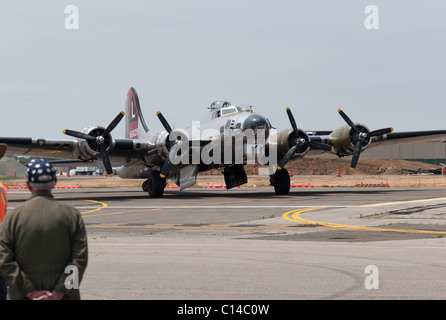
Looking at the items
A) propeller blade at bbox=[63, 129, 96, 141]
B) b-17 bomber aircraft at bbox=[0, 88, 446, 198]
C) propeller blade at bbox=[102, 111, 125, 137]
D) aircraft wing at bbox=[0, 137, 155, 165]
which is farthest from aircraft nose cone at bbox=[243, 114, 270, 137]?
propeller blade at bbox=[63, 129, 96, 141]

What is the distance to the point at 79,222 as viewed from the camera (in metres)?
5.83

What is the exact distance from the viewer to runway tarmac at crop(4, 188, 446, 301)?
31.6ft

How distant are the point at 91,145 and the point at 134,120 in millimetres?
11775

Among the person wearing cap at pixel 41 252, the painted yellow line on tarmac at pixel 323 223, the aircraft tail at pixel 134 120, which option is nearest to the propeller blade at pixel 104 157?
the aircraft tail at pixel 134 120

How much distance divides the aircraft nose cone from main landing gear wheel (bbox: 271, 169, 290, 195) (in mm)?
4615

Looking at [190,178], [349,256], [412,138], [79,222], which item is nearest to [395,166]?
[412,138]

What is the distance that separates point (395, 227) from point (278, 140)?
20256 millimetres

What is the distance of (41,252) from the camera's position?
18.5ft

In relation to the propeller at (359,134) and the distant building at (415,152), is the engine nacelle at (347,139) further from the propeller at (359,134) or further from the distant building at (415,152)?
the distant building at (415,152)

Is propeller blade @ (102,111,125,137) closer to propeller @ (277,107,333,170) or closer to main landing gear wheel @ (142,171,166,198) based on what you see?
main landing gear wheel @ (142,171,166,198)

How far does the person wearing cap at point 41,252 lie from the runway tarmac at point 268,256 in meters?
3.45

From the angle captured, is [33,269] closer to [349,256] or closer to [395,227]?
[349,256]

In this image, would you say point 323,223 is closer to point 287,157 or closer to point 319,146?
point 287,157

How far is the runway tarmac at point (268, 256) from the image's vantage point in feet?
31.6
